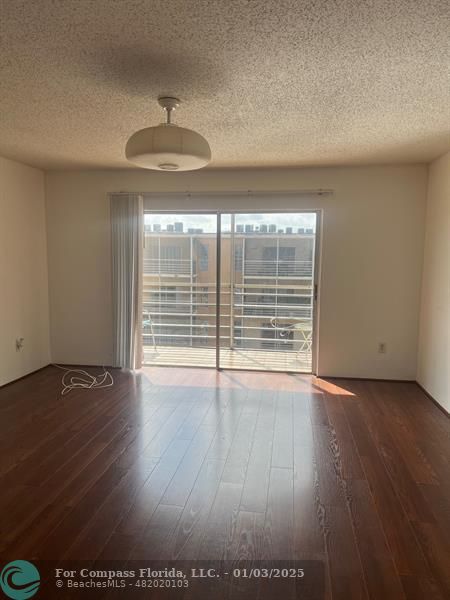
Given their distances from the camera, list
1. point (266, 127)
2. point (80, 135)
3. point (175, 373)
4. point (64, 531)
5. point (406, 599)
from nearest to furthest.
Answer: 1. point (406, 599)
2. point (64, 531)
3. point (266, 127)
4. point (80, 135)
5. point (175, 373)

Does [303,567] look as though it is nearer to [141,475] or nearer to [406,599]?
[406,599]

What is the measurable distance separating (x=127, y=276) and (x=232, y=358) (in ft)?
5.49

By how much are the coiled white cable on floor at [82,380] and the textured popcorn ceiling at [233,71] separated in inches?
95.1

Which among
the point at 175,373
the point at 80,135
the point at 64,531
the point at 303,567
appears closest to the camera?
the point at 303,567

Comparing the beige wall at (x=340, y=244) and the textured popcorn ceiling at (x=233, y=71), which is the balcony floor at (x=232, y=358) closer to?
the beige wall at (x=340, y=244)

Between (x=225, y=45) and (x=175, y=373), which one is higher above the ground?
(x=225, y=45)

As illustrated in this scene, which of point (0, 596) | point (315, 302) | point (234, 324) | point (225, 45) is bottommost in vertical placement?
point (0, 596)

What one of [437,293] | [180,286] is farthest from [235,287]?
[437,293]

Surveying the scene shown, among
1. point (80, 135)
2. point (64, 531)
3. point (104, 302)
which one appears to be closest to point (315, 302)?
point (104, 302)

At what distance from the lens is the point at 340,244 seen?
4.36 metres

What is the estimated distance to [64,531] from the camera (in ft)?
6.52

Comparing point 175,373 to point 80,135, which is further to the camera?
point 175,373

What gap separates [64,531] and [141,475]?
22.7 inches

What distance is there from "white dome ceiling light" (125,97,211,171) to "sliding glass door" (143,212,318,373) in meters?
2.29
